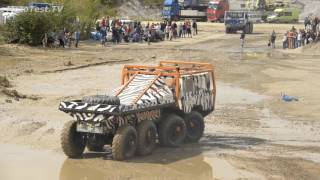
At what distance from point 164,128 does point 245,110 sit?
24.0 feet

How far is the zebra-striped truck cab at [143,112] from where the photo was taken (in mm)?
12883

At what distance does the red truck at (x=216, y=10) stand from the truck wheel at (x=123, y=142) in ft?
218

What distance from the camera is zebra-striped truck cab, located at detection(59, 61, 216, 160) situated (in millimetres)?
12883

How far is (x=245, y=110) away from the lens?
21.0 metres

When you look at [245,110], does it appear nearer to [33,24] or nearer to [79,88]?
[79,88]

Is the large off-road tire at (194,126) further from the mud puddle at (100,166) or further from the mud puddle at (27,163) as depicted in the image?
the mud puddle at (27,163)

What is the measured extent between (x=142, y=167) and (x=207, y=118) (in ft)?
21.0

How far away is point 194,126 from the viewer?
15.4 meters

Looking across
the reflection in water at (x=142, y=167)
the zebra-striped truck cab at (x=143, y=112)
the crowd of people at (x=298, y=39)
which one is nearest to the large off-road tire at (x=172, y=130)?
the zebra-striped truck cab at (x=143, y=112)

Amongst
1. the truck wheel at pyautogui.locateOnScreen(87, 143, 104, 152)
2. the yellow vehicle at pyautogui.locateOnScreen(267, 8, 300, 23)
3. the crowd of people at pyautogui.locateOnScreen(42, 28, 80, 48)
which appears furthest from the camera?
the yellow vehicle at pyautogui.locateOnScreen(267, 8, 300, 23)

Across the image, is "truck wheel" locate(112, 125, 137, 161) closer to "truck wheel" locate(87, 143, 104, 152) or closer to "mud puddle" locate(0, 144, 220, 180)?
"mud puddle" locate(0, 144, 220, 180)

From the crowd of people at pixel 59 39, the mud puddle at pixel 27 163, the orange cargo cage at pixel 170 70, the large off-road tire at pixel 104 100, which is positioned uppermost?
the orange cargo cage at pixel 170 70

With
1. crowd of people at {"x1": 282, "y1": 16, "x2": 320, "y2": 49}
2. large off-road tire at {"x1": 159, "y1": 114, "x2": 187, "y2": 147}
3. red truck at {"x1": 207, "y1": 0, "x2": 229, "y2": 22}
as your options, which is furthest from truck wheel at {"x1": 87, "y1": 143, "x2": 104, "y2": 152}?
red truck at {"x1": 207, "y1": 0, "x2": 229, "y2": 22}

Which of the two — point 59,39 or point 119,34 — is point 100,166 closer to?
point 59,39
